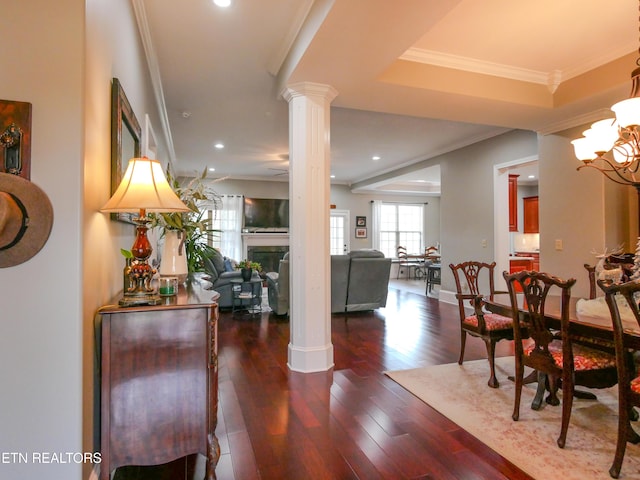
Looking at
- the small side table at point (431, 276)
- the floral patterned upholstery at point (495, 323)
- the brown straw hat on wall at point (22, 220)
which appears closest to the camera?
the brown straw hat on wall at point (22, 220)

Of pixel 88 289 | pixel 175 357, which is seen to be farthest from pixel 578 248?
pixel 88 289

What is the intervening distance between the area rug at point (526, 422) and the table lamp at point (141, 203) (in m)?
Answer: 2.03

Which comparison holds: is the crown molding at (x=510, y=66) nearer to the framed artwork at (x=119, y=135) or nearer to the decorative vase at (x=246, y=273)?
the framed artwork at (x=119, y=135)

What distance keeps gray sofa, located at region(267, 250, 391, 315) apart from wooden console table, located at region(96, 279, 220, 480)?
3.47 metres

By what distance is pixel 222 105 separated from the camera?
4.53m

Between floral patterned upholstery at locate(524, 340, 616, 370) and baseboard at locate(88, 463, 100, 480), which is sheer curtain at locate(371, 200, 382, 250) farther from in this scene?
baseboard at locate(88, 463, 100, 480)

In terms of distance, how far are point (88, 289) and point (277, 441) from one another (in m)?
1.34

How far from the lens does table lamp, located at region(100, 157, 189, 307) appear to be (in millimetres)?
1529

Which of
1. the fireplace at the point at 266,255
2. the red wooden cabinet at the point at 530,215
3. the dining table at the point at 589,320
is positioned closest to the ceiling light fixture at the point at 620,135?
the dining table at the point at 589,320

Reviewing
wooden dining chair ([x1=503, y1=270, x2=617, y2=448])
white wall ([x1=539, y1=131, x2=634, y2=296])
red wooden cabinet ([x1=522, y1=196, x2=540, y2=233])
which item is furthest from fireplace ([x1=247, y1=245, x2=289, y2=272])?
wooden dining chair ([x1=503, y1=270, x2=617, y2=448])

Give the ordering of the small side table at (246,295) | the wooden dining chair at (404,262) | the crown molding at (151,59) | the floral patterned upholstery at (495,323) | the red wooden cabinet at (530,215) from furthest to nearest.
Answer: the wooden dining chair at (404,262), the red wooden cabinet at (530,215), the small side table at (246,295), the floral patterned upholstery at (495,323), the crown molding at (151,59)

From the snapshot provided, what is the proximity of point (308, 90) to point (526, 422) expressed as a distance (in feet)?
9.95

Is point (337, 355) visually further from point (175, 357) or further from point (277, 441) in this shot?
point (175, 357)

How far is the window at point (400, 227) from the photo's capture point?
1094cm
